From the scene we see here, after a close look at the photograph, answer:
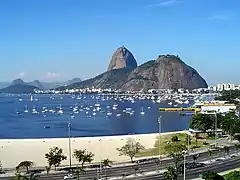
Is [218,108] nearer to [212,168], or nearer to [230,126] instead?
[230,126]

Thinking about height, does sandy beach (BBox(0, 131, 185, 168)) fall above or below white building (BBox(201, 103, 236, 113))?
below

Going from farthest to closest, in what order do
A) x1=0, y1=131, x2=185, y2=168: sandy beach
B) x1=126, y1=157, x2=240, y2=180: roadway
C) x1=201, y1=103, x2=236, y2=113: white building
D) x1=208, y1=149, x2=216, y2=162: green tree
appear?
x1=201, y1=103, x2=236, y2=113: white building, x1=0, y1=131, x2=185, y2=168: sandy beach, x1=208, y1=149, x2=216, y2=162: green tree, x1=126, y1=157, x2=240, y2=180: roadway

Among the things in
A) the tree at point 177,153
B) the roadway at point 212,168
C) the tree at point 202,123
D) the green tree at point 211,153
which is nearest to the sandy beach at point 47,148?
the tree at point 202,123

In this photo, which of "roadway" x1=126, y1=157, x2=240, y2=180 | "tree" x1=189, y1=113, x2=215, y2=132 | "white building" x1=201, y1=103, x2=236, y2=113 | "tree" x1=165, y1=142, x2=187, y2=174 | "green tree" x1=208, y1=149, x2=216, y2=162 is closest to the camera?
"roadway" x1=126, y1=157, x2=240, y2=180

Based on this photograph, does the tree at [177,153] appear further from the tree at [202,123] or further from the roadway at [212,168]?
the tree at [202,123]

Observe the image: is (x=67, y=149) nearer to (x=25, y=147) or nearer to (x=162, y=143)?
(x=25, y=147)

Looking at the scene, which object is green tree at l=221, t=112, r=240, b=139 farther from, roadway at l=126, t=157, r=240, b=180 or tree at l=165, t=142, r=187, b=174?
tree at l=165, t=142, r=187, b=174

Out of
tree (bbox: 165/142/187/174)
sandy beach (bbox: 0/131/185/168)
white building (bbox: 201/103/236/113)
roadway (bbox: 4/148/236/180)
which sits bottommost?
sandy beach (bbox: 0/131/185/168)

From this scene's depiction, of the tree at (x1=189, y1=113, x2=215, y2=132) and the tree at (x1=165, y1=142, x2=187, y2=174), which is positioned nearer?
the tree at (x1=165, y1=142, x2=187, y2=174)

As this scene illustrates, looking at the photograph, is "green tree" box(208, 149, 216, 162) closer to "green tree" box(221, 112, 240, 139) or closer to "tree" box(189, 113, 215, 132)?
"green tree" box(221, 112, 240, 139)

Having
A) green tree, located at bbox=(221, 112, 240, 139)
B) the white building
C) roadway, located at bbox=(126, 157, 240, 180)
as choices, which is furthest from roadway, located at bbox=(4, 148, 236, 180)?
the white building
